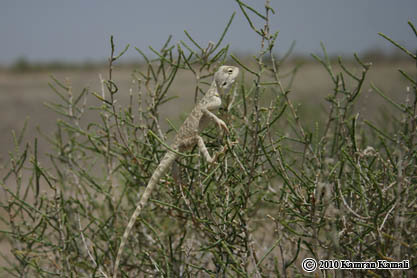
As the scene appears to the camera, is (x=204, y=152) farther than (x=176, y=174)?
No

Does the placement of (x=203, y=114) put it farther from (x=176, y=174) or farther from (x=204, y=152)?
(x=176, y=174)

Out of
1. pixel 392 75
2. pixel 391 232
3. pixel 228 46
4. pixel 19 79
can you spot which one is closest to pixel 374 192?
pixel 391 232

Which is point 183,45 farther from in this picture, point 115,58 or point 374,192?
point 374,192

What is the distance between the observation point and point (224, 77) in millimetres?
1624

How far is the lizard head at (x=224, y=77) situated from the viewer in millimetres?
1616

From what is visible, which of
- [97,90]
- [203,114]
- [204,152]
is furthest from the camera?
[97,90]

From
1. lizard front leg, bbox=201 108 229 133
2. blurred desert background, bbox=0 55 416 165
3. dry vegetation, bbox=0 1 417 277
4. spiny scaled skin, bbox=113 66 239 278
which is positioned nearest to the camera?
dry vegetation, bbox=0 1 417 277

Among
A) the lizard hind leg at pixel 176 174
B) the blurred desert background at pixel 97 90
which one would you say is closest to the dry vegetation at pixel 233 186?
the lizard hind leg at pixel 176 174

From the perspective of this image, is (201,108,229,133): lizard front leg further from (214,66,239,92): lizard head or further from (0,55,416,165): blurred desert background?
(0,55,416,165): blurred desert background

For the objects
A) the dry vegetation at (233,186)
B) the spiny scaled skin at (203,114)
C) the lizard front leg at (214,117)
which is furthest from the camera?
the spiny scaled skin at (203,114)

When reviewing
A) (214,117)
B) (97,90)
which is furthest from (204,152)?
(97,90)

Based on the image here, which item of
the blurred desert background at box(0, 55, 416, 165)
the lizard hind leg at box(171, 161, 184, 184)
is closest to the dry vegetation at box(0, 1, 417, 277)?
the lizard hind leg at box(171, 161, 184, 184)

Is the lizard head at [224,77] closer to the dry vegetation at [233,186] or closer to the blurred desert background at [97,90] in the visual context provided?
the dry vegetation at [233,186]

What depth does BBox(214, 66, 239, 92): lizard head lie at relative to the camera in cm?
162
